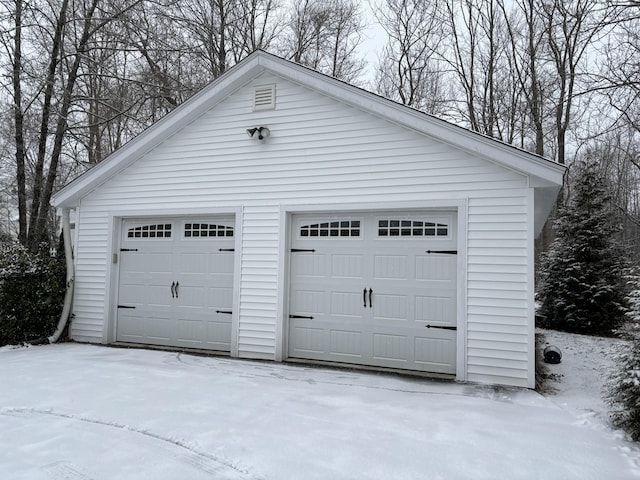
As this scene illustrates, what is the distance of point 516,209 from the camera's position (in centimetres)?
547

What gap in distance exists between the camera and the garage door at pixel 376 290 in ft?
19.4

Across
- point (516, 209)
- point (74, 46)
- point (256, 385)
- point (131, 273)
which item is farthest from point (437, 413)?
point (74, 46)

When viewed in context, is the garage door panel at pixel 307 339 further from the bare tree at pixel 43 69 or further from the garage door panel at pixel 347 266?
the bare tree at pixel 43 69

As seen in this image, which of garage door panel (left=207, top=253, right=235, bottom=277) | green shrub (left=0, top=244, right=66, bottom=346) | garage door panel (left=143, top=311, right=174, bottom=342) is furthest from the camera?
garage door panel (left=143, top=311, right=174, bottom=342)

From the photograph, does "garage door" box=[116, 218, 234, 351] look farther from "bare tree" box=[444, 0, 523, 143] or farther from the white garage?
"bare tree" box=[444, 0, 523, 143]

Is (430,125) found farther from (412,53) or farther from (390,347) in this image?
(412,53)

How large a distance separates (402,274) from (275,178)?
7.60ft

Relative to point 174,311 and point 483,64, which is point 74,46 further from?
point 483,64

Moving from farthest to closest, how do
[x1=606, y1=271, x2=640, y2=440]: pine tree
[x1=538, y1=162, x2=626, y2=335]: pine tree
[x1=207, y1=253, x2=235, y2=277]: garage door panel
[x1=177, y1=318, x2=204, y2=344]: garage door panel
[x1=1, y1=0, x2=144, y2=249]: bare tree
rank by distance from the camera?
[x1=1, y1=0, x2=144, y2=249]: bare tree < [x1=538, y1=162, x2=626, y2=335]: pine tree < [x1=177, y1=318, x2=204, y2=344]: garage door panel < [x1=207, y1=253, x2=235, y2=277]: garage door panel < [x1=606, y1=271, x2=640, y2=440]: pine tree

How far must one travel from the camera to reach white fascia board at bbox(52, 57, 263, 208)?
6922 millimetres

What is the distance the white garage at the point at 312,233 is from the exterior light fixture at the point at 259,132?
0.02 m

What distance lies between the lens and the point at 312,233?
6.61 meters

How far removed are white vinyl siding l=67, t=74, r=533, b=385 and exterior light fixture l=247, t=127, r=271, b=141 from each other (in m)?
0.09

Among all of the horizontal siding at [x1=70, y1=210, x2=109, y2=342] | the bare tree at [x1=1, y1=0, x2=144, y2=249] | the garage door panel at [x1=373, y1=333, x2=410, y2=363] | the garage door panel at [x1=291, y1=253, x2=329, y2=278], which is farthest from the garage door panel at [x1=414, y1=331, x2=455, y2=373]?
the bare tree at [x1=1, y1=0, x2=144, y2=249]
